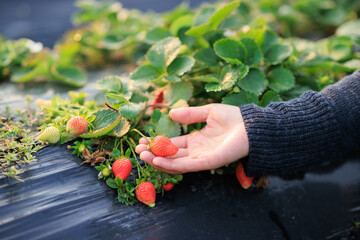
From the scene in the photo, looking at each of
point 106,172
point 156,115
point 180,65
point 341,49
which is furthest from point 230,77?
point 341,49

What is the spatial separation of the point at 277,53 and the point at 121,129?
0.69 m

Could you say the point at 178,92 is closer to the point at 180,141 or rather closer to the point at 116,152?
the point at 180,141

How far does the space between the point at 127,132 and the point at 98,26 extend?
115 cm

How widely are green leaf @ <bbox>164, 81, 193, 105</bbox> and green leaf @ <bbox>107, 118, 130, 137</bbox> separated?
189 millimetres

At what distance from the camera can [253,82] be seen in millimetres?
1023

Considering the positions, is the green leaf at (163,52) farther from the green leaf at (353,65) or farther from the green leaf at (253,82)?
the green leaf at (353,65)

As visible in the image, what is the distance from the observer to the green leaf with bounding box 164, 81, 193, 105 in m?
1.01

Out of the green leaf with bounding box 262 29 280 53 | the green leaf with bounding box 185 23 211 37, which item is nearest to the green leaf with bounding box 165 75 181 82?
the green leaf with bounding box 185 23 211 37

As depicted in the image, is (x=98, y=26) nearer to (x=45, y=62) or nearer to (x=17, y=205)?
(x=45, y=62)

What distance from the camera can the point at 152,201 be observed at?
2.64 ft

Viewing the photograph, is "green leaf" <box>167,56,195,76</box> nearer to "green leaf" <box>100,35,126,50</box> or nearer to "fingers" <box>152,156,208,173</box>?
"fingers" <box>152,156,208,173</box>

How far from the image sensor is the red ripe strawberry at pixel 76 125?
841 mm

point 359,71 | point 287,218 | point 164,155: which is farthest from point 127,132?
point 359,71

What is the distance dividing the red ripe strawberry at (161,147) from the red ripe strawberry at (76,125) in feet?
0.72
